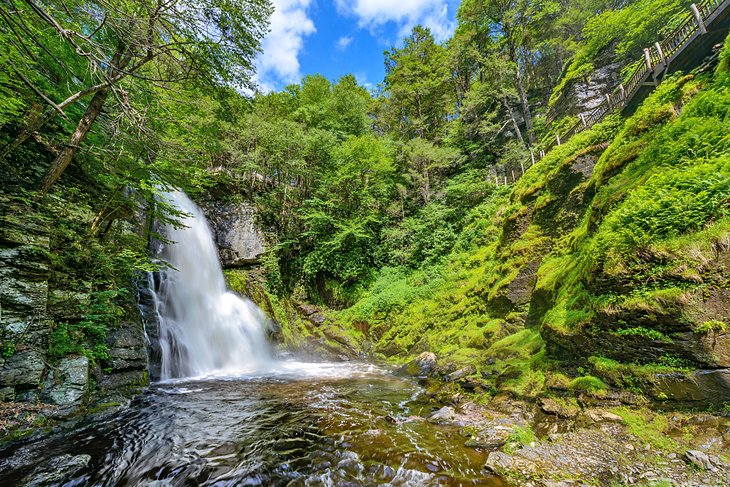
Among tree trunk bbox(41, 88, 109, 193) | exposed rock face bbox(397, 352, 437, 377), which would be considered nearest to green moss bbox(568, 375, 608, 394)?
exposed rock face bbox(397, 352, 437, 377)

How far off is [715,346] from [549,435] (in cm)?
218


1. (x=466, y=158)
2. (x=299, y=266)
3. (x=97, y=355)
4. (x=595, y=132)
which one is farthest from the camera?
(x=466, y=158)

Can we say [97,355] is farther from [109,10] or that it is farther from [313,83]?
[313,83]

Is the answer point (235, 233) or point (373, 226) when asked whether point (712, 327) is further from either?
point (235, 233)

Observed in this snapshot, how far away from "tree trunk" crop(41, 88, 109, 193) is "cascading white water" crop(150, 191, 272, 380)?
9.33ft

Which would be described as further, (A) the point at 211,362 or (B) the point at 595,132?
(A) the point at 211,362

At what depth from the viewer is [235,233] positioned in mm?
17016

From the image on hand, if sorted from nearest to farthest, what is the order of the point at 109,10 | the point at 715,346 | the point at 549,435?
1. the point at 109,10
2. the point at 715,346
3. the point at 549,435

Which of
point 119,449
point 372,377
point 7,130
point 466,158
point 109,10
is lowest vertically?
point 372,377

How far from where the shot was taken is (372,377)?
9008 millimetres

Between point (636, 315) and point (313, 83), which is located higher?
point (313, 83)

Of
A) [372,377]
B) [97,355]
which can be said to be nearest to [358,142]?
[372,377]

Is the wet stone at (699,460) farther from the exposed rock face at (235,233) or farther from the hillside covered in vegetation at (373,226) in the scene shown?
the exposed rock face at (235,233)

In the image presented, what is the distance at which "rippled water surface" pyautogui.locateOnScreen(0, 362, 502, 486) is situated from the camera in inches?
142
